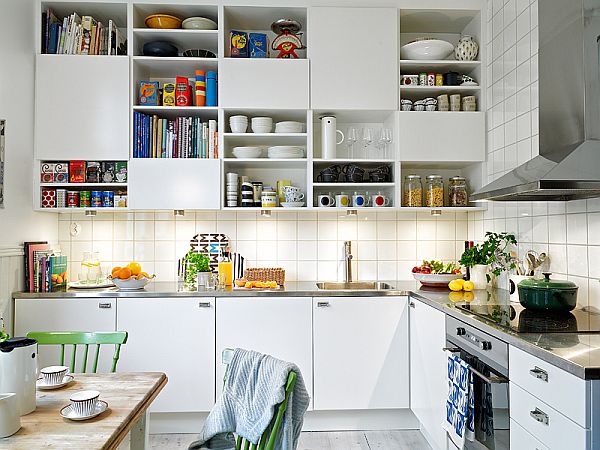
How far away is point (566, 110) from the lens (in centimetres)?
247

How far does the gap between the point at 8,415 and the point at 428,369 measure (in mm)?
2214

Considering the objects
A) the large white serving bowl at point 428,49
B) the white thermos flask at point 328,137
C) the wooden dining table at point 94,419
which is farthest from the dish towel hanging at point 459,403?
the large white serving bowl at point 428,49

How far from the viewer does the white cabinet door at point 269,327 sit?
3.39m

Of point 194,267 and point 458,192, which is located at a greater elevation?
point 458,192

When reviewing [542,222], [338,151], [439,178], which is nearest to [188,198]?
[338,151]

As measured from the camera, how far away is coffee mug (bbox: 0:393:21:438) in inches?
55.1

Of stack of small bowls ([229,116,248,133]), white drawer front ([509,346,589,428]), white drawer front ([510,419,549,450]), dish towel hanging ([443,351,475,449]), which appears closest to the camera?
white drawer front ([509,346,589,428])

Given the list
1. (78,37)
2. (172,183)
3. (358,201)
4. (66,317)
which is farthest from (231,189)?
(78,37)

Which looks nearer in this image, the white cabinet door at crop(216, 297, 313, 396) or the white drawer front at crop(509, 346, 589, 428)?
the white drawer front at crop(509, 346, 589, 428)

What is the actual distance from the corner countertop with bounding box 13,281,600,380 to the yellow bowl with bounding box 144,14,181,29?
1.73m

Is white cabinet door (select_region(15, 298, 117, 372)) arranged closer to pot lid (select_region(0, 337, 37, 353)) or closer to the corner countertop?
the corner countertop

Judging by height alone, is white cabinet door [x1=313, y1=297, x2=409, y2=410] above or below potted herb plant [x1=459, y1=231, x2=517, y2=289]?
below

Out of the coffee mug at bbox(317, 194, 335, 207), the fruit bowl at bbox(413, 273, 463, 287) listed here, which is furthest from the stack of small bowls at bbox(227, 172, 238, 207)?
the fruit bowl at bbox(413, 273, 463, 287)

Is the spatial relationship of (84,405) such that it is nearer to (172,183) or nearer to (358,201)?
(172,183)
